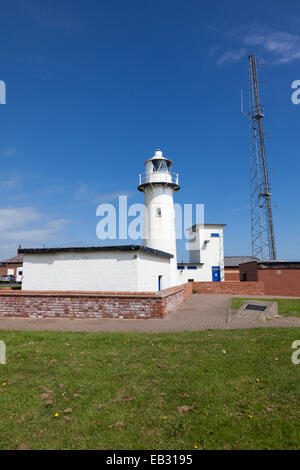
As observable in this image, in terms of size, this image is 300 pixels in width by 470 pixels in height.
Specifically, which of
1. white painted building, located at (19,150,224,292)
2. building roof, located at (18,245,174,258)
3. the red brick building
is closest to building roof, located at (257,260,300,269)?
the red brick building

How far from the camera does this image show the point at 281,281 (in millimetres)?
24641

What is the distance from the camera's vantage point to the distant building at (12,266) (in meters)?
→ 49.3

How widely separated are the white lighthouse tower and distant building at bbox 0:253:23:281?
115 ft

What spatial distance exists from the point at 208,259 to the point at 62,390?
28552 mm

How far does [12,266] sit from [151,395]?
171ft

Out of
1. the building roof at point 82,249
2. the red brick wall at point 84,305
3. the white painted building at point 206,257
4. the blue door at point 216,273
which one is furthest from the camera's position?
the blue door at point 216,273

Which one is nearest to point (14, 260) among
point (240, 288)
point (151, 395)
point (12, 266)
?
point (12, 266)

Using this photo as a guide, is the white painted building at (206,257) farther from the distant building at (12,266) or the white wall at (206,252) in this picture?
the distant building at (12,266)

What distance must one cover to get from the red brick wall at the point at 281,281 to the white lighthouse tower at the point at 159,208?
8.75 metres

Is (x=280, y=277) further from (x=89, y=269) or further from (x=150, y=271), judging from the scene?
(x=89, y=269)

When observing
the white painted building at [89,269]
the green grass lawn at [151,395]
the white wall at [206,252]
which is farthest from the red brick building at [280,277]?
the green grass lawn at [151,395]

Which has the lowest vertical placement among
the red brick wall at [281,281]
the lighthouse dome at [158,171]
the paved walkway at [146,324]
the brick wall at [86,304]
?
the paved walkway at [146,324]

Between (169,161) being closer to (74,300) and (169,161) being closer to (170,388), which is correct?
(74,300)

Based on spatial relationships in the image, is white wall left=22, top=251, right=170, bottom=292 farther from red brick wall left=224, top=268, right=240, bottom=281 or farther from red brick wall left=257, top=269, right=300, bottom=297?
red brick wall left=224, top=268, right=240, bottom=281
